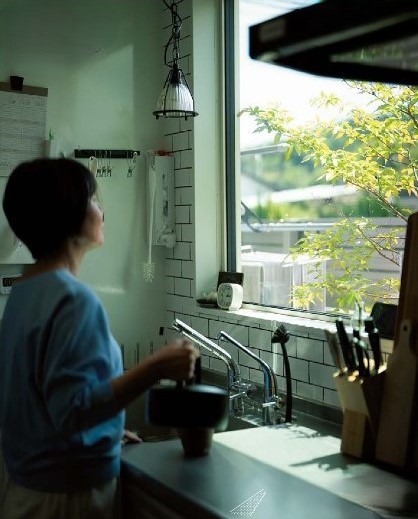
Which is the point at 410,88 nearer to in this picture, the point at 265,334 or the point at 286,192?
the point at 286,192

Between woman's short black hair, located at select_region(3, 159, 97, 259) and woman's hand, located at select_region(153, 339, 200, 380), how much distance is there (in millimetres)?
330

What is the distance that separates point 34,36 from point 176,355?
75.5 inches

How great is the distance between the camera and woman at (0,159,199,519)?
1540 millimetres

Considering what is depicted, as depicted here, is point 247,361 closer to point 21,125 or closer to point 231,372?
point 231,372

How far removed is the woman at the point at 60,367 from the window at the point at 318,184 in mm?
1186

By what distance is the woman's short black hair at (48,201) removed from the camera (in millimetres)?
1638

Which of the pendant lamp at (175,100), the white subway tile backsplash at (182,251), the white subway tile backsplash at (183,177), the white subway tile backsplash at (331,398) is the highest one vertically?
the pendant lamp at (175,100)

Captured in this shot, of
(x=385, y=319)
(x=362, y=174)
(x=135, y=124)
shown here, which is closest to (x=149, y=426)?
(x=385, y=319)

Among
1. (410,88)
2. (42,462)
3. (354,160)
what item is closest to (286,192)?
(354,160)

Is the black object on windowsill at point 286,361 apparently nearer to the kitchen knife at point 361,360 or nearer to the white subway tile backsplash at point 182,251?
the kitchen knife at point 361,360

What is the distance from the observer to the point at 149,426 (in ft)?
9.36

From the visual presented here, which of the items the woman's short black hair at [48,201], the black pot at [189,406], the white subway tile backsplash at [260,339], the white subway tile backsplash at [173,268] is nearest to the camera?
the woman's short black hair at [48,201]

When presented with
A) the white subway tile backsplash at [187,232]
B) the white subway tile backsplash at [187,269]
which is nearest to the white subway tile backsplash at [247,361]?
the white subway tile backsplash at [187,269]

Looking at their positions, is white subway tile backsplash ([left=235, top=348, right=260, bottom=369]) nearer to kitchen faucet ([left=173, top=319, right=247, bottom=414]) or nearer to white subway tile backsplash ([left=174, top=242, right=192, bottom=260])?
kitchen faucet ([left=173, top=319, right=247, bottom=414])
